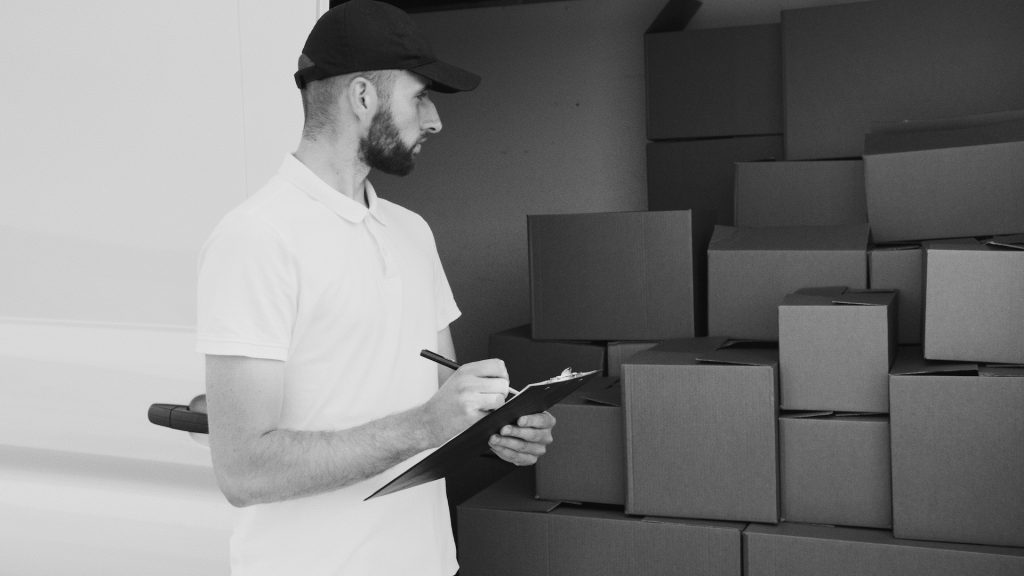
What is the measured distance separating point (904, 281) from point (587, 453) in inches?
28.9

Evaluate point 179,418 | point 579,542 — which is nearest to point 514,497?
point 579,542

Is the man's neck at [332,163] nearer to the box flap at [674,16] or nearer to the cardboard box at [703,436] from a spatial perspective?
the cardboard box at [703,436]

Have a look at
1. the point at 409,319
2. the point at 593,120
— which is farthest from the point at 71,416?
the point at 593,120

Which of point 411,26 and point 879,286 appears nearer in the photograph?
point 411,26

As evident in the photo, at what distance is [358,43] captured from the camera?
49.2 inches

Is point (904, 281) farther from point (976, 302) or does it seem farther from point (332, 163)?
point (332, 163)

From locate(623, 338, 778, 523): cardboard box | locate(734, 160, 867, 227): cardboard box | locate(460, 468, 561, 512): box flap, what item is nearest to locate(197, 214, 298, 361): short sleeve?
locate(623, 338, 778, 523): cardboard box

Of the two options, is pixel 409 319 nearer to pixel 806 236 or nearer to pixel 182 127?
pixel 182 127

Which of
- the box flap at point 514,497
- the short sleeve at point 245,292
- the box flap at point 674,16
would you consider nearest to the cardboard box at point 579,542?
the box flap at point 514,497

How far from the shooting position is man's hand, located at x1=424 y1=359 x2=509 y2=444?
1125 mm

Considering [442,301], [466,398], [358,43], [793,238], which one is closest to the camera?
[466,398]

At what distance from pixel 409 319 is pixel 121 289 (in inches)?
14.3

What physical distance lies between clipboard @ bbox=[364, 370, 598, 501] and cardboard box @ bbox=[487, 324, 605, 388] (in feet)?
3.76

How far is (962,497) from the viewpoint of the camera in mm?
1788
